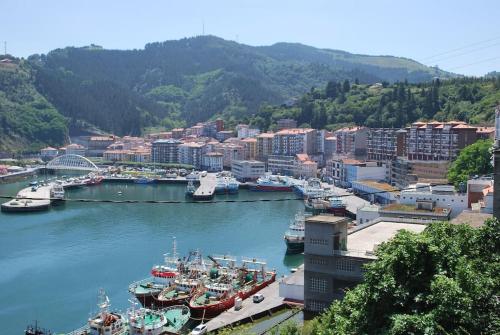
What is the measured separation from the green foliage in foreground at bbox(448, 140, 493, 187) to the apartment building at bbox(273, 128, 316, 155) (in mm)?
16026

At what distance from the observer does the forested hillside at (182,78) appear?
5981 centimetres

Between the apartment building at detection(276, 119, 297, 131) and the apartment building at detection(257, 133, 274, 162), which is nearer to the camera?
the apartment building at detection(257, 133, 274, 162)

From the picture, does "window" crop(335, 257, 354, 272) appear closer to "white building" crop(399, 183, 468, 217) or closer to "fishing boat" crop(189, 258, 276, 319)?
"fishing boat" crop(189, 258, 276, 319)

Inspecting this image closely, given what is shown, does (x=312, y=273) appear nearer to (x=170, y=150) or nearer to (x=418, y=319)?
(x=418, y=319)

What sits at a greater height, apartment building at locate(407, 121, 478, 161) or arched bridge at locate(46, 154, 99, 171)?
apartment building at locate(407, 121, 478, 161)

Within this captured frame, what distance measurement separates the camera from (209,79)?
262 ft

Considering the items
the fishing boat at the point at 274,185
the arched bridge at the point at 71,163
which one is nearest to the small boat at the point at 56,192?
the fishing boat at the point at 274,185

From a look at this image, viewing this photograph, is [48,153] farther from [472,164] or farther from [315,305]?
[315,305]

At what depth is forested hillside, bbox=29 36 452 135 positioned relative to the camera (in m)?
59.8

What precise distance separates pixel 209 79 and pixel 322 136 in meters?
45.9

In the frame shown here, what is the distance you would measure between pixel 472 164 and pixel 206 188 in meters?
13.6

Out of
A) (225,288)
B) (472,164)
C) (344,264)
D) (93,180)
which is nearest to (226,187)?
(93,180)

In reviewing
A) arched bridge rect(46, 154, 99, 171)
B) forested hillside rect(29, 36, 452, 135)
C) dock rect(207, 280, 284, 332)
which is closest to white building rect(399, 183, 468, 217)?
dock rect(207, 280, 284, 332)

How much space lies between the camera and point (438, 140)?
84.1 ft
